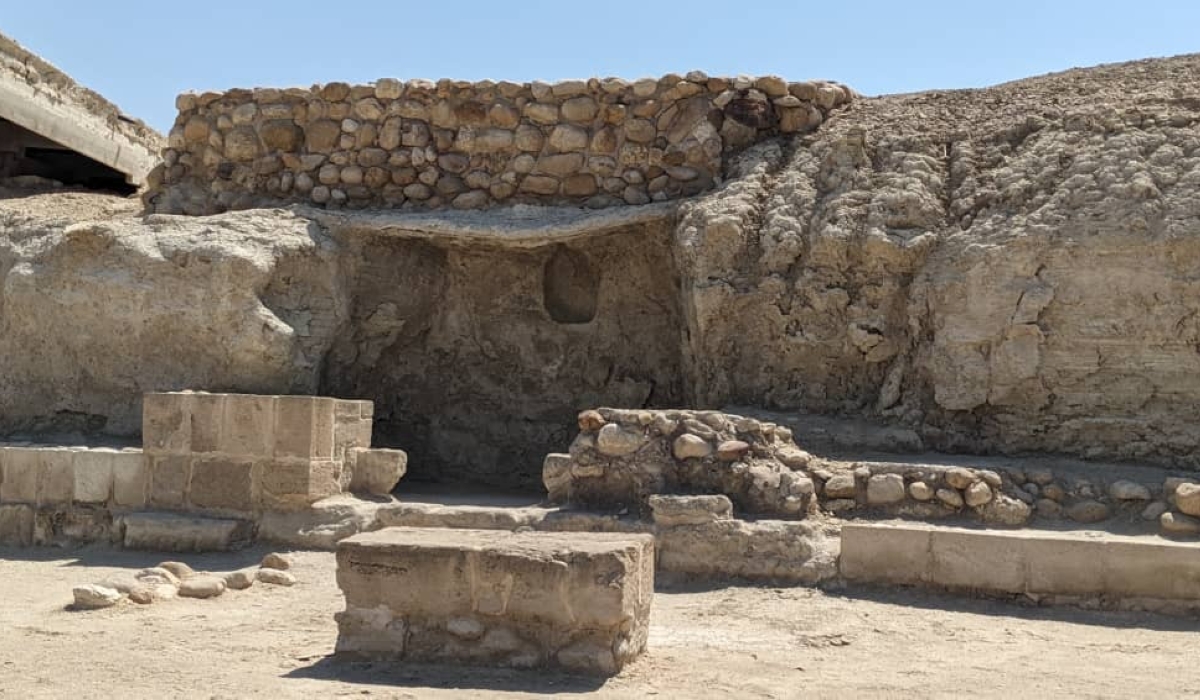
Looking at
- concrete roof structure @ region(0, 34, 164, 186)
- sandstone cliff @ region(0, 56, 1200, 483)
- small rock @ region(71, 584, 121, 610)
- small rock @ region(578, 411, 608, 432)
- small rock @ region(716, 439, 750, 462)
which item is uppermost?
concrete roof structure @ region(0, 34, 164, 186)

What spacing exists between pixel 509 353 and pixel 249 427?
108 inches

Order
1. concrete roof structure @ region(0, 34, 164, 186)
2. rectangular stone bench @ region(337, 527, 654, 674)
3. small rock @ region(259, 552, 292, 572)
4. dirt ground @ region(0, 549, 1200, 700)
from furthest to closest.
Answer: concrete roof structure @ region(0, 34, 164, 186) → small rock @ region(259, 552, 292, 572) → rectangular stone bench @ region(337, 527, 654, 674) → dirt ground @ region(0, 549, 1200, 700)

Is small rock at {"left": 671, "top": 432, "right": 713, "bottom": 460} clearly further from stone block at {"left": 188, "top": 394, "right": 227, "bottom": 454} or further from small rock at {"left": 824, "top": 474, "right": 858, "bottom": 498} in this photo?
stone block at {"left": 188, "top": 394, "right": 227, "bottom": 454}

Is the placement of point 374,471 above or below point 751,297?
below

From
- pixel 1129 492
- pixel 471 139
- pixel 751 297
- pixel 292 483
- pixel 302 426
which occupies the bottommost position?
pixel 292 483

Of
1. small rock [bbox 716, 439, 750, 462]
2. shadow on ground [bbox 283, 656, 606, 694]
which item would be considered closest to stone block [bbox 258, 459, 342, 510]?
small rock [bbox 716, 439, 750, 462]

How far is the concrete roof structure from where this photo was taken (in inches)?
500

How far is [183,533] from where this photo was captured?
7422mm

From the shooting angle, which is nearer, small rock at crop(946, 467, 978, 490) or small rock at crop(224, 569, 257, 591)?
small rock at crop(224, 569, 257, 591)

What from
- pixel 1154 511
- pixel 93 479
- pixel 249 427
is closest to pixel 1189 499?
pixel 1154 511

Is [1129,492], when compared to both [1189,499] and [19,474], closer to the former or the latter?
[1189,499]

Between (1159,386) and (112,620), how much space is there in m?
5.86


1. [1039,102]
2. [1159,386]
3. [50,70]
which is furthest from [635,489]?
[50,70]

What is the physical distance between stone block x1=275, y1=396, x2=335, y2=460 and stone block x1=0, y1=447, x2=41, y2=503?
1723 mm
